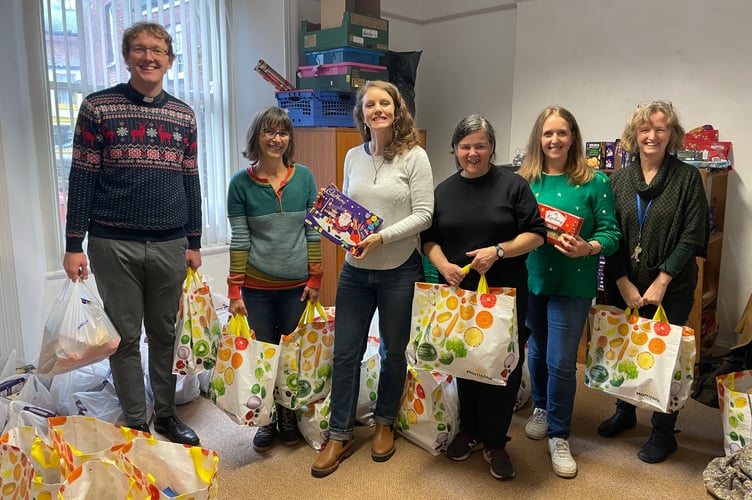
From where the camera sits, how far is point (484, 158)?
6.38ft

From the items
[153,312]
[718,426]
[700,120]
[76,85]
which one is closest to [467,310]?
[153,312]

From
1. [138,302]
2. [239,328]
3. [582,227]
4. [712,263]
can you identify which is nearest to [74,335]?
[138,302]

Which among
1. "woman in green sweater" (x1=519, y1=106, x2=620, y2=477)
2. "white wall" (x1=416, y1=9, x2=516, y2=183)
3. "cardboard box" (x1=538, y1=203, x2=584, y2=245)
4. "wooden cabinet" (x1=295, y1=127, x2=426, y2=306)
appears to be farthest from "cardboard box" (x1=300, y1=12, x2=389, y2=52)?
"cardboard box" (x1=538, y1=203, x2=584, y2=245)

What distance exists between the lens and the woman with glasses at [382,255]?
1.98m

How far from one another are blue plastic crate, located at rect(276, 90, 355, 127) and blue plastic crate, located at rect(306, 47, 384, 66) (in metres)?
0.21

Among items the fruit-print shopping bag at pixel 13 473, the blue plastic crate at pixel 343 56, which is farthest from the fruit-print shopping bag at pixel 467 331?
the blue plastic crate at pixel 343 56

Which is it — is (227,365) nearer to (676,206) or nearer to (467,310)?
(467,310)

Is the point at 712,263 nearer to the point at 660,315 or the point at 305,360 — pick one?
the point at 660,315

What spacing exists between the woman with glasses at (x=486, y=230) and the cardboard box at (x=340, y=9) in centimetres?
178

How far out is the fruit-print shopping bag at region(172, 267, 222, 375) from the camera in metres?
2.27

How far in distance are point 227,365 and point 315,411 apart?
0.39 m

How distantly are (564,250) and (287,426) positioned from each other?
125 centimetres

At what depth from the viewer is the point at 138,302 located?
2148mm

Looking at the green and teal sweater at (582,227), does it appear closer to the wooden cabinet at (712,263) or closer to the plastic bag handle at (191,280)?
the wooden cabinet at (712,263)
